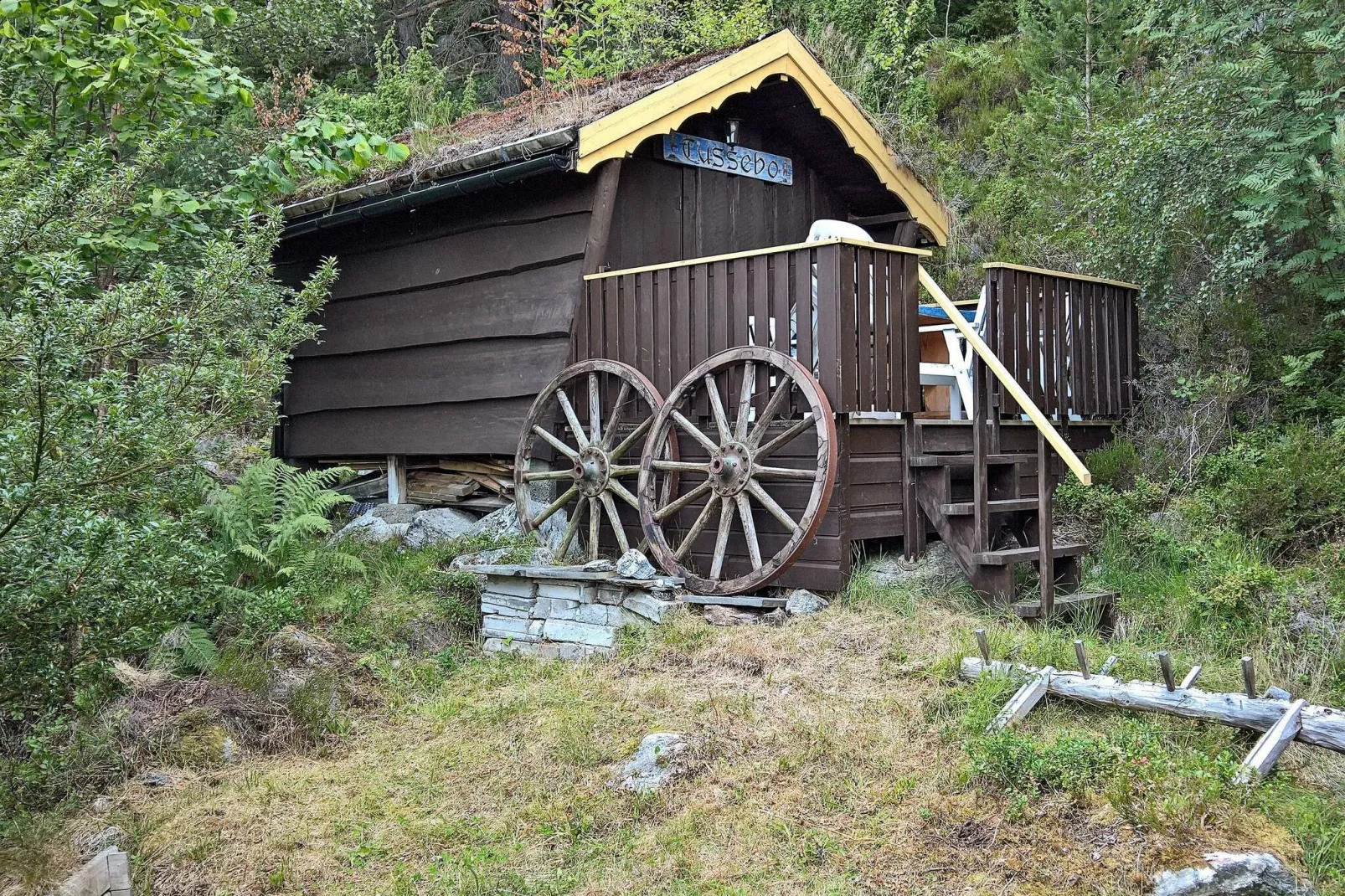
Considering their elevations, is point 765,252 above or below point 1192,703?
above

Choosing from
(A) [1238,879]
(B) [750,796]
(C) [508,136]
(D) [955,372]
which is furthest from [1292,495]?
(C) [508,136]

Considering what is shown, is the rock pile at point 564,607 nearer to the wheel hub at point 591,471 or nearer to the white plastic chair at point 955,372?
the wheel hub at point 591,471

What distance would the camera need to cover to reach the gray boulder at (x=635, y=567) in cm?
684

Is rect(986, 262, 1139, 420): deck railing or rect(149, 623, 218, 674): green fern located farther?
rect(986, 262, 1139, 420): deck railing

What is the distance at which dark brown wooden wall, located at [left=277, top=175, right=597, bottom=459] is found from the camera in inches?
332

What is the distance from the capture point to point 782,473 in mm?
6551

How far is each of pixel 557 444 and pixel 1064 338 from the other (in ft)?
11.9

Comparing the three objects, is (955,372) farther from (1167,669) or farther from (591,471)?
(1167,669)

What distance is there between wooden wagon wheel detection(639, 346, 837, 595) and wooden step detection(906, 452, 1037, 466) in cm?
65

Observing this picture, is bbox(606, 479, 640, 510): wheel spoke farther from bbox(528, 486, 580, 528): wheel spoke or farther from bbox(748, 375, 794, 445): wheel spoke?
bbox(748, 375, 794, 445): wheel spoke

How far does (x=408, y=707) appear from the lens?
6199 mm

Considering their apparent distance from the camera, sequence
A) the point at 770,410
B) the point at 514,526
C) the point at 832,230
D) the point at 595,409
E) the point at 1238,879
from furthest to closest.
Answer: the point at 514,526
the point at 832,230
the point at 595,409
the point at 770,410
the point at 1238,879

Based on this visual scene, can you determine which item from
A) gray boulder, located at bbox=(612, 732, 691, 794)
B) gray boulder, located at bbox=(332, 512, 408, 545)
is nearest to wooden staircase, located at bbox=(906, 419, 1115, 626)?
gray boulder, located at bbox=(612, 732, 691, 794)

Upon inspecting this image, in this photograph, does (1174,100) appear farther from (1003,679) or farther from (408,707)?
(408,707)
